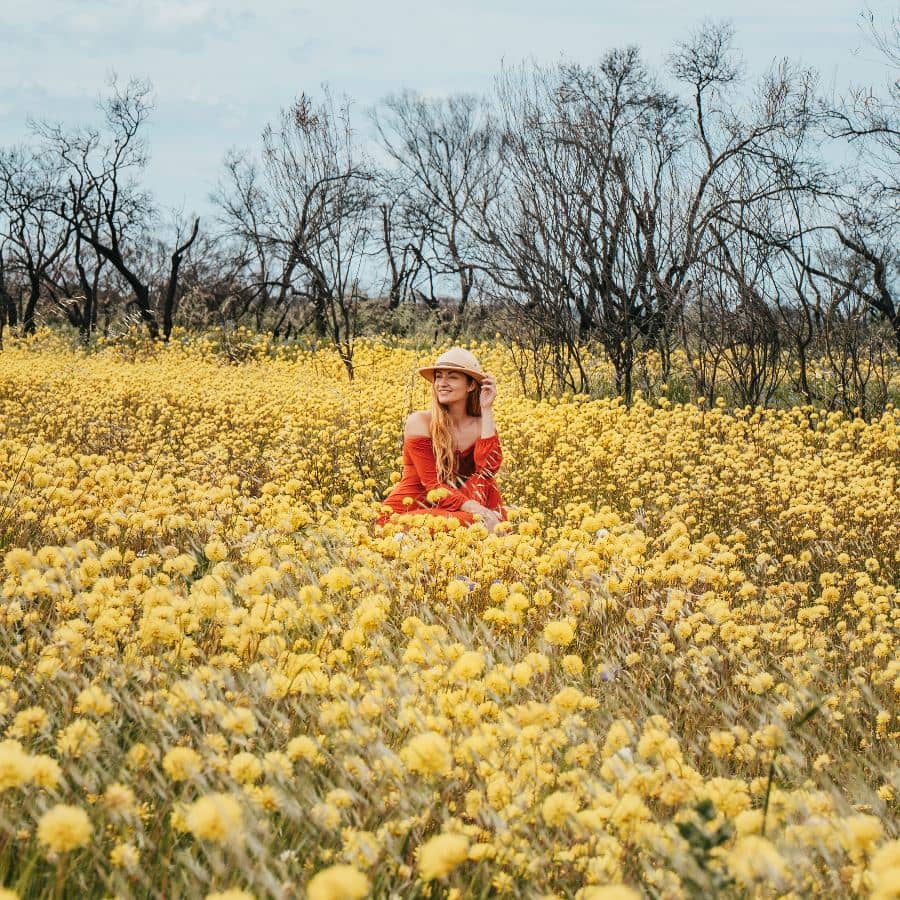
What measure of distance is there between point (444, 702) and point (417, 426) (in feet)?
10.8

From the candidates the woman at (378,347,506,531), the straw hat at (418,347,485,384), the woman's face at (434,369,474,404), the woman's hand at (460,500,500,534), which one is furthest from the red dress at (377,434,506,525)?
the straw hat at (418,347,485,384)

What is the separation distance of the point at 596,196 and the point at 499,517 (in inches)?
305

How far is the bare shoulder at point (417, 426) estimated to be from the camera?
523 centimetres

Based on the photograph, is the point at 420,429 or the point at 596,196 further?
the point at 596,196

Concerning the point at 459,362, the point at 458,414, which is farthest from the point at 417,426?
the point at 459,362

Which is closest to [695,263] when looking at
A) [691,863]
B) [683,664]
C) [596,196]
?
[596,196]

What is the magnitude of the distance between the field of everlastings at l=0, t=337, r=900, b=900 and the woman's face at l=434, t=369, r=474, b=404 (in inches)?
35.5

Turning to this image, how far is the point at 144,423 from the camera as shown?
8.34 meters

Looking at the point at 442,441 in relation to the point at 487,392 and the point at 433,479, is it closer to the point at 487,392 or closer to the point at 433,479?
the point at 433,479

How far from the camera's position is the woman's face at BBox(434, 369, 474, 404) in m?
5.13

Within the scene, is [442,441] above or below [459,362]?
below

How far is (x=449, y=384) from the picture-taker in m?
5.17

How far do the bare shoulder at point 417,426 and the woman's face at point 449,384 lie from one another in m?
0.22

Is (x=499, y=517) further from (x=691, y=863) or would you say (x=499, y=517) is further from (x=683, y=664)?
(x=691, y=863)
